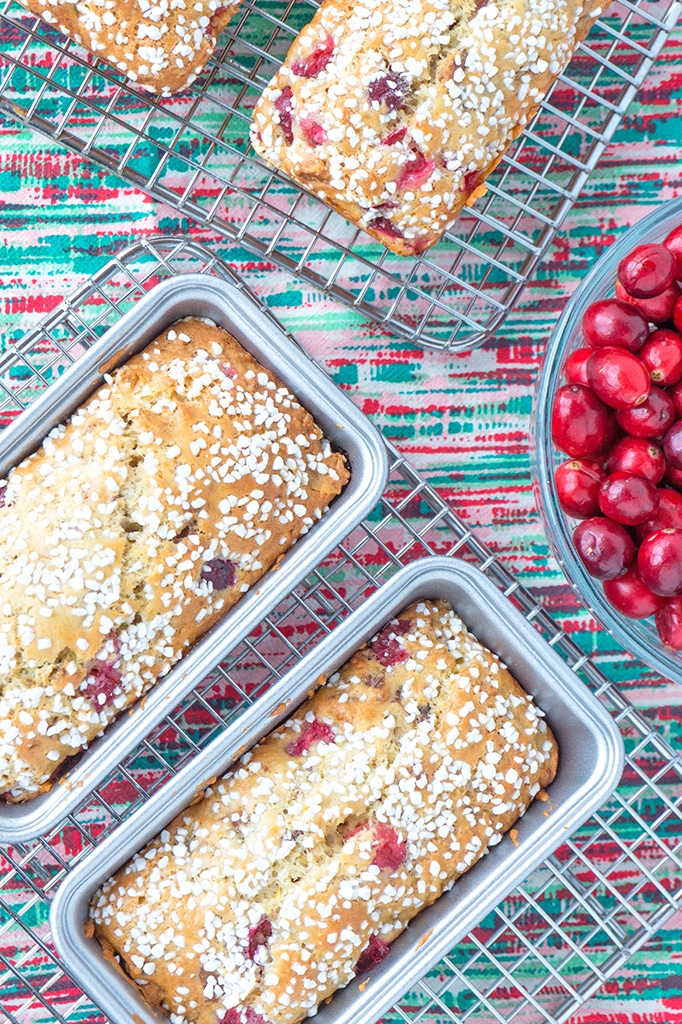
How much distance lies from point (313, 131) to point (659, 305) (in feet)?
2.50

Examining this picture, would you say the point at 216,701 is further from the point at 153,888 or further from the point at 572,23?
the point at 572,23

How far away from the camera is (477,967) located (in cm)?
216

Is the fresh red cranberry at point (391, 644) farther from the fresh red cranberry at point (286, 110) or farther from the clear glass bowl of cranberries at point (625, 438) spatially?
the fresh red cranberry at point (286, 110)

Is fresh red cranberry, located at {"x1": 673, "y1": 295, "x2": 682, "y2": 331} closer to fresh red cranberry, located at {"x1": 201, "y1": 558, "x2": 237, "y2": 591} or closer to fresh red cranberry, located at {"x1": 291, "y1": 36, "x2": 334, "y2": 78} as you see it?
fresh red cranberry, located at {"x1": 291, "y1": 36, "x2": 334, "y2": 78}

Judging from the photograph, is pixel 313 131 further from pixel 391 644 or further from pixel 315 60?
pixel 391 644

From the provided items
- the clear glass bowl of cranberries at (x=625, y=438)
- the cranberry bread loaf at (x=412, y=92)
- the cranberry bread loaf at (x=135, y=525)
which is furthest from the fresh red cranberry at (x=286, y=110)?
the clear glass bowl of cranberries at (x=625, y=438)

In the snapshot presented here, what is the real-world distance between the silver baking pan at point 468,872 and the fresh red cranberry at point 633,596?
0.58 feet

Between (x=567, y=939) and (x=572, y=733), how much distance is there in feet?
1.55

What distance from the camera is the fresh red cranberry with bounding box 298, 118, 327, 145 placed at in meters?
1.87

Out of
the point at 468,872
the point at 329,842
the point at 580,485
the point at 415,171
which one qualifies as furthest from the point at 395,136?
the point at 468,872

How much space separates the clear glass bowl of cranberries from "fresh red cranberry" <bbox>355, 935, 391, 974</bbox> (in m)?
0.79

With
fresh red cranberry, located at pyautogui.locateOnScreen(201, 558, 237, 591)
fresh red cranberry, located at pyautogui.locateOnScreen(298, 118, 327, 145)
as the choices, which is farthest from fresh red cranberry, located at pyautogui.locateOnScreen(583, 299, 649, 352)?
fresh red cranberry, located at pyautogui.locateOnScreen(201, 558, 237, 591)

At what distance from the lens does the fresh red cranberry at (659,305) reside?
6.04ft

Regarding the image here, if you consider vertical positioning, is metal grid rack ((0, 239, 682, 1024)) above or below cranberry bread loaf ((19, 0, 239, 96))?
below
